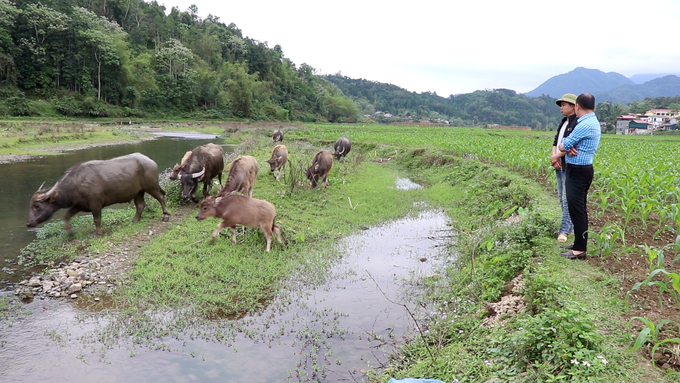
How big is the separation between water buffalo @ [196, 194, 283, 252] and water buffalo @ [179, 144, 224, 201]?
310 centimetres

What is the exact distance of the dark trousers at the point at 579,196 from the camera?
533 centimetres

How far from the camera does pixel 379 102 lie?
13712 centimetres

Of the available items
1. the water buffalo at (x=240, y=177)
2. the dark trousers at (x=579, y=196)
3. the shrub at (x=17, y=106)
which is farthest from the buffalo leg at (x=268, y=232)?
the shrub at (x=17, y=106)

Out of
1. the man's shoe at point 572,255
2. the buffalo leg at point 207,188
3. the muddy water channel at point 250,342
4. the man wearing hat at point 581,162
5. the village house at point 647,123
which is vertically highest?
the village house at point 647,123

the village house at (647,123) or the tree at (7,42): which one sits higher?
the tree at (7,42)

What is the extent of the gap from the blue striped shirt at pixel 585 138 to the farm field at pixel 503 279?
97 centimetres

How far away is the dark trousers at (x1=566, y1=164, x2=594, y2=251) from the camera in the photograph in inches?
210

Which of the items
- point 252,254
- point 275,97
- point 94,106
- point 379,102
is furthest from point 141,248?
point 379,102

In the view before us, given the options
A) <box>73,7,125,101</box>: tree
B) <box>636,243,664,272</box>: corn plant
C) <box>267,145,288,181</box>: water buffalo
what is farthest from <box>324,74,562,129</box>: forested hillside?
<box>636,243,664,272</box>: corn plant

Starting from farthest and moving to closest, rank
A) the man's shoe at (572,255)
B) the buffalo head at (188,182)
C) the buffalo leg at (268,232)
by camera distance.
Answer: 1. the buffalo head at (188,182)
2. the buffalo leg at (268,232)
3. the man's shoe at (572,255)

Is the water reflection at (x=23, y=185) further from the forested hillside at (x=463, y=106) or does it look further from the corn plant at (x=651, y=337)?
the forested hillside at (x=463, y=106)

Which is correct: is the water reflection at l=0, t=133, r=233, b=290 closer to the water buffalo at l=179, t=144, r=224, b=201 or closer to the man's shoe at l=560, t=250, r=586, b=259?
the water buffalo at l=179, t=144, r=224, b=201

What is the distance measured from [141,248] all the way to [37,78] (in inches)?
2356

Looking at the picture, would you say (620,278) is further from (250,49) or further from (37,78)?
(250,49)
